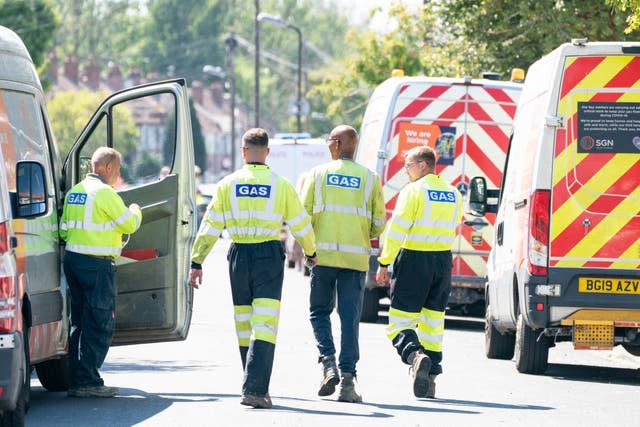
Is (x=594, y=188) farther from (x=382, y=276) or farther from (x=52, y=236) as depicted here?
(x=52, y=236)

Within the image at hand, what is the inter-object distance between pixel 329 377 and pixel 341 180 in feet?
4.29

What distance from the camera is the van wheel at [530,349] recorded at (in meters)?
12.9

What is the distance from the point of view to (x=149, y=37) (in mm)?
116750

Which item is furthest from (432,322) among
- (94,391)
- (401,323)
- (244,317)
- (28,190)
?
(28,190)

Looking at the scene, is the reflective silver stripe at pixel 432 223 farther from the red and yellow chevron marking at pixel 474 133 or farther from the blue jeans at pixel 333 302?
the red and yellow chevron marking at pixel 474 133

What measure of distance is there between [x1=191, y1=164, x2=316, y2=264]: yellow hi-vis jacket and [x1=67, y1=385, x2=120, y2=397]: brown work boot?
43.3 inches

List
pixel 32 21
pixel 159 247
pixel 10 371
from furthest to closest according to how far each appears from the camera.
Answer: pixel 32 21 < pixel 159 247 < pixel 10 371

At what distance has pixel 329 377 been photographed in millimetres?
10953

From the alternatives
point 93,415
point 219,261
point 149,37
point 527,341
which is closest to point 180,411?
point 93,415

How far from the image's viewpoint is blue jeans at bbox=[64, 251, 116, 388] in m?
10.9

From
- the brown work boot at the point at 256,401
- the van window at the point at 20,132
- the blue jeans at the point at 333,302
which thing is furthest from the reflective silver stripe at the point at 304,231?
the van window at the point at 20,132

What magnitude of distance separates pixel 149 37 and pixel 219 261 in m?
79.4

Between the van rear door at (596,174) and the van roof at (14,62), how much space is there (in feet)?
13.2

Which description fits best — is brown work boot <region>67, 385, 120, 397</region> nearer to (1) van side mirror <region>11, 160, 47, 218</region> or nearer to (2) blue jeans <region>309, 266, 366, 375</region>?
(2) blue jeans <region>309, 266, 366, 375</region>
